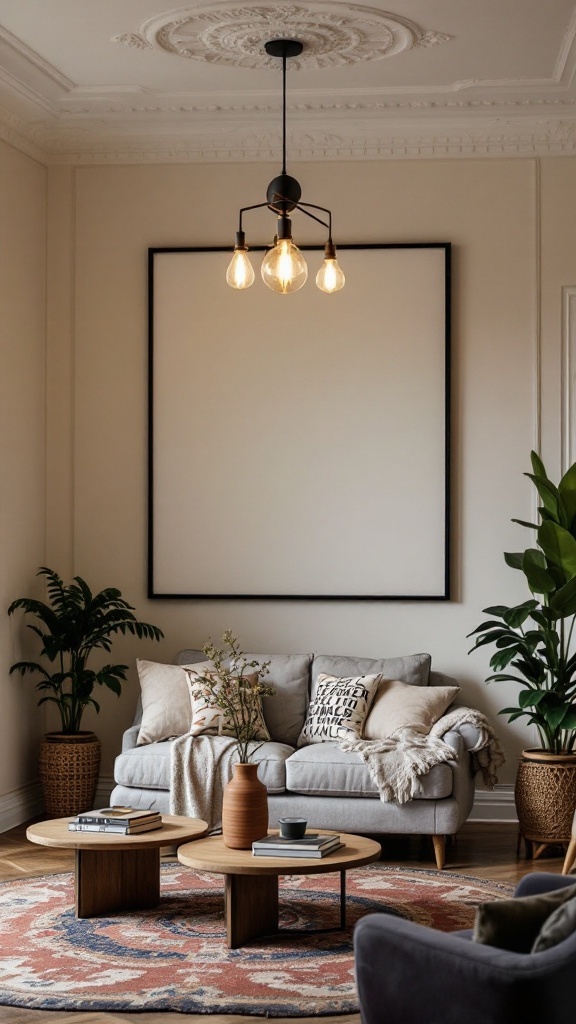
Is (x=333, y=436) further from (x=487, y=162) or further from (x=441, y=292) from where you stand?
(x=487, y=162)

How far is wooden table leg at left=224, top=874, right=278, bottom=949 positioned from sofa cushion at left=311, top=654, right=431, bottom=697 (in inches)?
68.4

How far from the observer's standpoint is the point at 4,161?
6016 mm

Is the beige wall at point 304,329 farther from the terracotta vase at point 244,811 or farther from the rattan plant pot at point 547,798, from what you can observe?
the terracotta vase at point 244,811

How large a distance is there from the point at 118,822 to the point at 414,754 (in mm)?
1407

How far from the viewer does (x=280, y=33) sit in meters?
5.15

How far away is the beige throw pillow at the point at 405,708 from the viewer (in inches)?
216

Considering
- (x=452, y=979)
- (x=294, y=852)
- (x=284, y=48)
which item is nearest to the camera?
(x=452, y=979)

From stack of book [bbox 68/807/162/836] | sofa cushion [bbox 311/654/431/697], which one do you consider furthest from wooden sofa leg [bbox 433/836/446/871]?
stack of book [bbox 68/807/162/836]

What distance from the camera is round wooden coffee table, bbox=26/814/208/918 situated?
4188 millimetres

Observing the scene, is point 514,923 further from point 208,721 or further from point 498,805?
point 498,805

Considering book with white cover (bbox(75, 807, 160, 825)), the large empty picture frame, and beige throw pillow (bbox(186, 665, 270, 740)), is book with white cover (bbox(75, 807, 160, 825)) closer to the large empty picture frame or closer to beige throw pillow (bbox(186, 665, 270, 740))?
beige throw pillow (bbox(186, 665, 270, 740))

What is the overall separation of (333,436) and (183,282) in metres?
1.15

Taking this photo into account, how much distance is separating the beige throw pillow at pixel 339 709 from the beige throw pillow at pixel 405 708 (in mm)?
51

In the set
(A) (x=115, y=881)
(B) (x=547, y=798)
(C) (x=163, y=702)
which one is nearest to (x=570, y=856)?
(B) (x=547, y=798)
